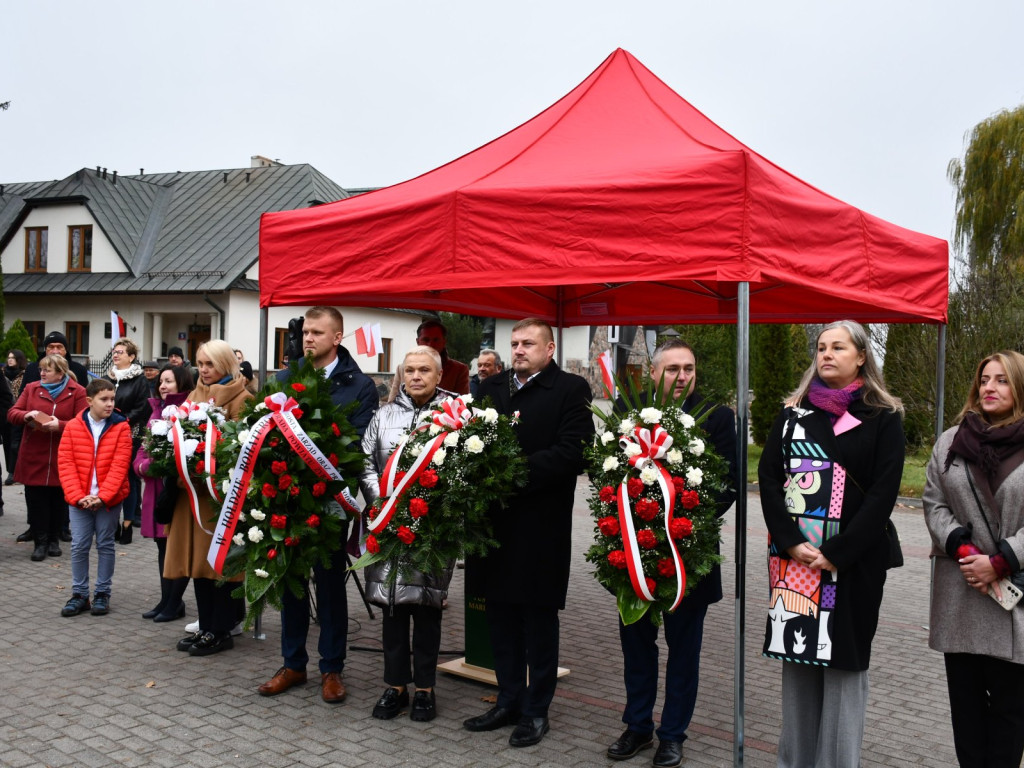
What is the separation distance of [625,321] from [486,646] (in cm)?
363

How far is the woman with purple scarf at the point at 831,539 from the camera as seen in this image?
3.69 meters

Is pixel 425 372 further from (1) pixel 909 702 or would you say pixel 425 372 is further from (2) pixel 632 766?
(1) pixel 909 702

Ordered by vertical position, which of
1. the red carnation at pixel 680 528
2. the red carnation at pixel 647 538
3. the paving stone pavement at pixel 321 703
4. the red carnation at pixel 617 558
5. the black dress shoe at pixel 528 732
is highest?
the red carnation at pixel 680 528

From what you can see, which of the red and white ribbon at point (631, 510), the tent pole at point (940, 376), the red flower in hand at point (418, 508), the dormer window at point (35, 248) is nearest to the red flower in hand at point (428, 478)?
the red flower in hand at point (418, 508)

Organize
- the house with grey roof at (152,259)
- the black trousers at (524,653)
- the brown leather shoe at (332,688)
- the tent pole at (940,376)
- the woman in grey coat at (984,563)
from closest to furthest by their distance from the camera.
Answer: the woman in grey coat at (984,563), the black trousers at (524,653), the brown leather shoe at (332,688), the tent pole at (940,376), the house with grey roof at (152,259)

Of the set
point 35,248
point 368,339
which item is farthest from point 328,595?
point 35,248

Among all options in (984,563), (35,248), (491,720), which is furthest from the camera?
(35,248)

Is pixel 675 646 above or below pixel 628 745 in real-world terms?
above

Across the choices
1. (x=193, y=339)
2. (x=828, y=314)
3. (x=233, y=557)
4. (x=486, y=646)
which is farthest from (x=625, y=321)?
(x=193, y=339)

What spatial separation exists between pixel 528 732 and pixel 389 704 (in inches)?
30.1

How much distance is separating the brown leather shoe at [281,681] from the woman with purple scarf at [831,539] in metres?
2.68

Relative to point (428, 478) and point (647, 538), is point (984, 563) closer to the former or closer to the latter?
point (647, 538)

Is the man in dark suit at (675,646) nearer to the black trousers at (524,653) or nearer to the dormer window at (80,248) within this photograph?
the black trousers at (524,653)

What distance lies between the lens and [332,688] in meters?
5.04
